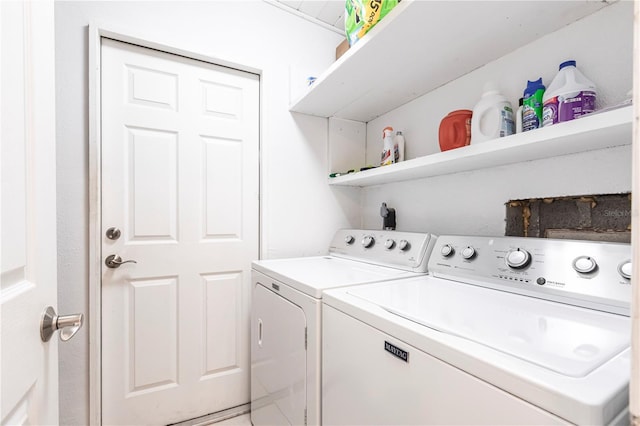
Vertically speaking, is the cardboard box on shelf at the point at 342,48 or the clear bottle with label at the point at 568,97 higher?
the cardboard box on shelf at the point at 342,48

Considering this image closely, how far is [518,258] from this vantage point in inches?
Answer: 40.8

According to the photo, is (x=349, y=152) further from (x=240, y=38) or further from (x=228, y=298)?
(x=228, y=298)

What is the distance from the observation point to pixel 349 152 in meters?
2.25

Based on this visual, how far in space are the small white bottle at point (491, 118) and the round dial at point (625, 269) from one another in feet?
1.98

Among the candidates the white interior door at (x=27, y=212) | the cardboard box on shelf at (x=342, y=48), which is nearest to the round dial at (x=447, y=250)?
the white interior door at (x=27, y=212)

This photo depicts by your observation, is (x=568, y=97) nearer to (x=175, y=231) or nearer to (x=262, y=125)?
(x=262, y=125)

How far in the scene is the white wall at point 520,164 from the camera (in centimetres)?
102

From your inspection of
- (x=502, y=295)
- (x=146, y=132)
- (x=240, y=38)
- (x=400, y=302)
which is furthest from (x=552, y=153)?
(x=146, y=132)

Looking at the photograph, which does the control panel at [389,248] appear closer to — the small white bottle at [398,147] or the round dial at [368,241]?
the round dial at [368,241]

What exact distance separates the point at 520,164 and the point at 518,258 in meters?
0.50

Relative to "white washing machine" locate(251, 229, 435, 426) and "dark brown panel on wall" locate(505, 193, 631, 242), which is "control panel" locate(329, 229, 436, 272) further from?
"dark brown panel on wall" locate(505, 193, 631, 242)

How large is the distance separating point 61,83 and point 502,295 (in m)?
2.23

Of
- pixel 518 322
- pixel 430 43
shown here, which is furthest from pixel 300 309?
pixel 430 43

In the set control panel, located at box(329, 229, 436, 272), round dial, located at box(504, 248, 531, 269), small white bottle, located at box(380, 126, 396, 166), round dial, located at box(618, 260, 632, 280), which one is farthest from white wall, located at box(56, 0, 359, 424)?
round dial, located at box(618, 260, 632, 280)
